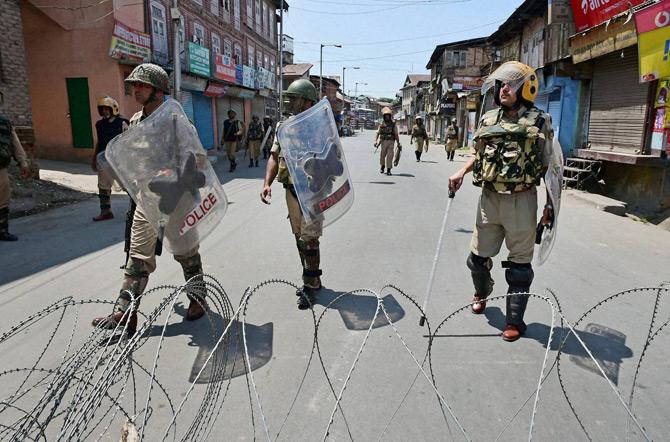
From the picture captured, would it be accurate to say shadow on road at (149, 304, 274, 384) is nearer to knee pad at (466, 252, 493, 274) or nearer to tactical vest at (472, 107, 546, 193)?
knee pad at (466, 252, 493, 274)

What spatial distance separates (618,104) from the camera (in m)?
10.6

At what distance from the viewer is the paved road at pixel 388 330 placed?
2.51 meters

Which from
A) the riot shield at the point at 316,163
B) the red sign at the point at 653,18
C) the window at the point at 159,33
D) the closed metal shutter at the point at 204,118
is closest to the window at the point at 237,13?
the closed metal shutter at the point at 204,118

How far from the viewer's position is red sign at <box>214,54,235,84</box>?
21844mm

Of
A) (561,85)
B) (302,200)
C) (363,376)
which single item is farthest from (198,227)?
(561,85)

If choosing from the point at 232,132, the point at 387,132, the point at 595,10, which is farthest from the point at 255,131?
the point at 595,10

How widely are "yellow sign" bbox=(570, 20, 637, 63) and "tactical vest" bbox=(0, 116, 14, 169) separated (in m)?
10.3

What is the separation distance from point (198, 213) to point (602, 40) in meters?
10.3

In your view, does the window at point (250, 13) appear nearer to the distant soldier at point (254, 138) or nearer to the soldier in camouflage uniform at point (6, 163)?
the distant soldier at point (254, 138)

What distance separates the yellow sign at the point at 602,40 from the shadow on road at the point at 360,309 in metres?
8.05

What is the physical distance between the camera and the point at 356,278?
15.5 feet

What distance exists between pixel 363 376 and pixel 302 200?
1334mm

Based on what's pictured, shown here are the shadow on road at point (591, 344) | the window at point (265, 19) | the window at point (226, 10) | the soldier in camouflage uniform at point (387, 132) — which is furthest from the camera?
the window at point (265, 19)

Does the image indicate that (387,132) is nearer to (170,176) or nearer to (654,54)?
(654,54)
